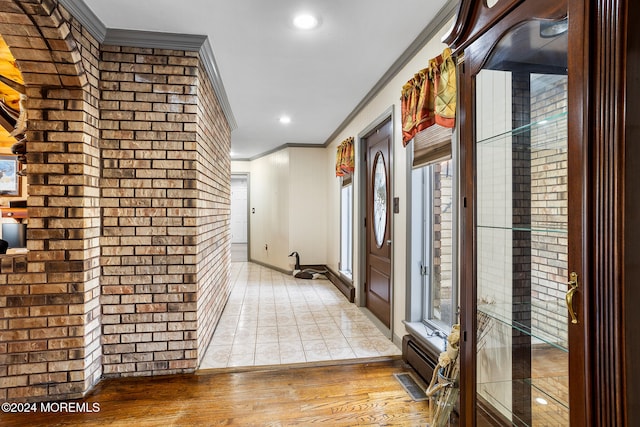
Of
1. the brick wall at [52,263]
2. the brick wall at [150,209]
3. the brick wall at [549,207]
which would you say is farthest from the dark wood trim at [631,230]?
the brick wall at [52,263]

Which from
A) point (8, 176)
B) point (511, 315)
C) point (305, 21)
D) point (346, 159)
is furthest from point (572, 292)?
point (8, 176)

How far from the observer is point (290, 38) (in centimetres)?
253

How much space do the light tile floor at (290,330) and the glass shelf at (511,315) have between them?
177cm

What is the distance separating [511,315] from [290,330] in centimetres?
258

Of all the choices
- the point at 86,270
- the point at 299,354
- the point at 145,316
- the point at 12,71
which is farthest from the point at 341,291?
the point at 12,71

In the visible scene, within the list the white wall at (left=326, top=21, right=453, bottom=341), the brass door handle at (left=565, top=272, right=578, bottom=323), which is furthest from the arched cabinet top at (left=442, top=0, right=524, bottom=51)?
the white wall at (left=326, top=21, right=453, bottom=341)

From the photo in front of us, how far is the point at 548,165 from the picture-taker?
1092 mm

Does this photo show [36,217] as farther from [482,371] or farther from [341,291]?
[341,291]

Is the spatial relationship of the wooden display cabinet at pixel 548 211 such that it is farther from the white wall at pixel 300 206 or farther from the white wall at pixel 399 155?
the white wall at pixel 300 206

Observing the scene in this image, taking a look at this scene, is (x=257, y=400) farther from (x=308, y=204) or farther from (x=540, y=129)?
(x=308, y=204)

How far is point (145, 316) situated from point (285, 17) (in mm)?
2422

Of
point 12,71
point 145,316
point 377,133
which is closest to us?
point 145,316

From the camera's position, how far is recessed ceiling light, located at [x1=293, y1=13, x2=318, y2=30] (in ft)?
7.30

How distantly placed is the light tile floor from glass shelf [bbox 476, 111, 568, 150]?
7.16 feet
